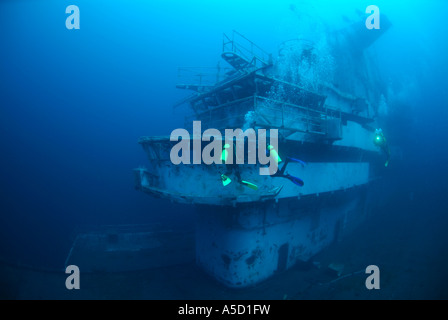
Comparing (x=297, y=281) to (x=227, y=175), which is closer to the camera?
(x=227, y=175)

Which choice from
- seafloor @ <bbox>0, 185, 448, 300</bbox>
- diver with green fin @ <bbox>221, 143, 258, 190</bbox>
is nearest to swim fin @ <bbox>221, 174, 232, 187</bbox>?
diver with green fin @ <bbox>221, 143, 258, 190</bbox>

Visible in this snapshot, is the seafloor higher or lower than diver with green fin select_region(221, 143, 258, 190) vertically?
lower

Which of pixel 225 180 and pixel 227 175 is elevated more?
pixel 227 175

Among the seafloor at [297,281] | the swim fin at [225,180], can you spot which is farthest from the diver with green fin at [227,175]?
the seafloor at [297,281]

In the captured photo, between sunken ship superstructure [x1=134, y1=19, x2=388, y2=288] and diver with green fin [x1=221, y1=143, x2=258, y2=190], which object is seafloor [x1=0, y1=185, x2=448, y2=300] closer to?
sunken ship superstructure [x1=134, y1=19, x2=388, y2=288]

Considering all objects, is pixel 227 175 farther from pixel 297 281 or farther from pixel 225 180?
Result: pixel 297 281

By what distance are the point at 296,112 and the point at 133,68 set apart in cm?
5733

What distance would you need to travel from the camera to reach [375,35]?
1834 centimetres

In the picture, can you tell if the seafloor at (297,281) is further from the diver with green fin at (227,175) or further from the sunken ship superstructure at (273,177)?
the diver with green fin at (227,175)

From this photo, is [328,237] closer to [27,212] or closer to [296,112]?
[296,112]

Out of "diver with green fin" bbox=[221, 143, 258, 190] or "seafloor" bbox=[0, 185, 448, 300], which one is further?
"seafloor" bbox=[0, 185, 448, 300]

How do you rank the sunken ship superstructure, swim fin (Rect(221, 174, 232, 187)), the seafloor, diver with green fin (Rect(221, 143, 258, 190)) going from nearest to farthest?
diver with green fin (Rect(221, 143, 258, 190)) < swim fin (Rect(221, 174, 232, 187)) < the sunken ship superstructure < the seafloor

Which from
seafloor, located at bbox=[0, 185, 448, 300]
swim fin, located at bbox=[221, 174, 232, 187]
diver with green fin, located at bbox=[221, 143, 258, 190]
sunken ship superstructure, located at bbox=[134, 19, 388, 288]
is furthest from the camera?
seafloor, located at bbox=[0, 185, 448, 300]

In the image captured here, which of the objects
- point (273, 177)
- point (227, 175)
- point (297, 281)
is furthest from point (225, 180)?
point (297, 281)
